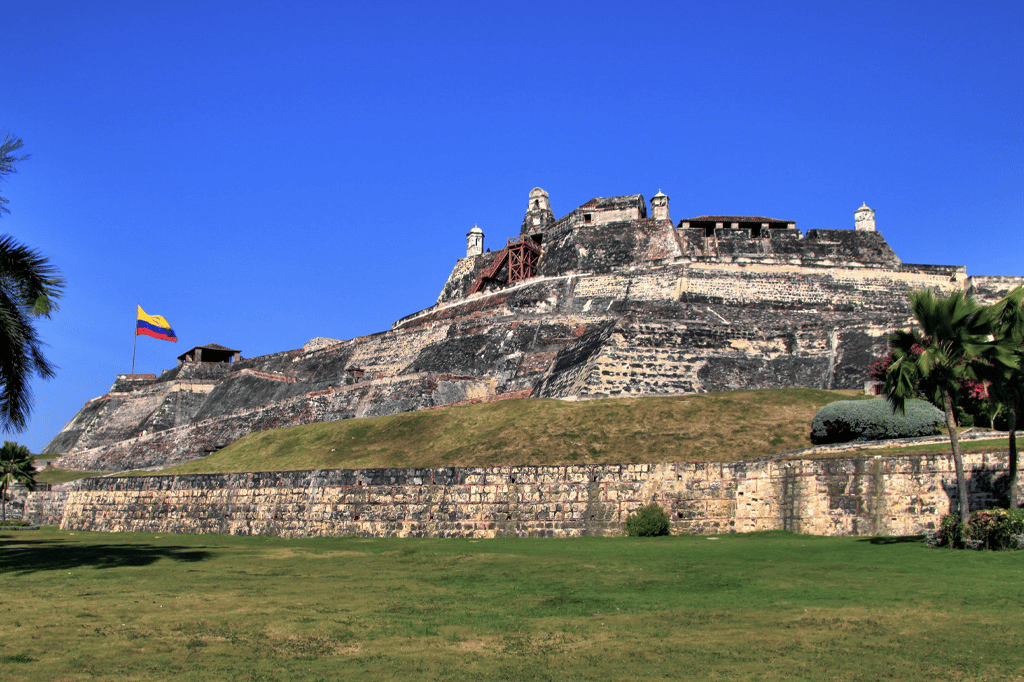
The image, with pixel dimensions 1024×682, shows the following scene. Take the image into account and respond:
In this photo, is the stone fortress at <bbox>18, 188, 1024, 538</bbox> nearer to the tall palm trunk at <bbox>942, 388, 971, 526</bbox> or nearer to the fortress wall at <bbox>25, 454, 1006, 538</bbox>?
the fortress wall at <bbox>25, 454, 1006, 538</bbox>

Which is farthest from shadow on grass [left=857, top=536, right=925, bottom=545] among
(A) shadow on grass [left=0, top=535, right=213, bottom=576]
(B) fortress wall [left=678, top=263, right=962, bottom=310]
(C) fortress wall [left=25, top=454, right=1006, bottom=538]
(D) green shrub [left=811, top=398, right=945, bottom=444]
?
(B) fortress wall [left=678, top=263, right=962, bottom=310]

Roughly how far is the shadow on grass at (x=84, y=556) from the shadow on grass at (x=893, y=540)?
11594 millimetres

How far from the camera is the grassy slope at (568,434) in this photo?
72.1 feet

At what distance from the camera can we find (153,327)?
60719 mm

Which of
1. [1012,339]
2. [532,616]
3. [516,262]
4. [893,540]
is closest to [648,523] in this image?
[893,540]

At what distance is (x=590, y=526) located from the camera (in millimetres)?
18219

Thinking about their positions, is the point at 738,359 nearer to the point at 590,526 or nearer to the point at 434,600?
the point at 590,526

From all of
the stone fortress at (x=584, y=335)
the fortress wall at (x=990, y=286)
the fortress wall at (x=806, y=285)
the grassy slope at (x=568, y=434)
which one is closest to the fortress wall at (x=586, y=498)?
the grassy slope at (x=568, y=434)

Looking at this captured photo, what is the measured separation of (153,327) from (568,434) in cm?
4618

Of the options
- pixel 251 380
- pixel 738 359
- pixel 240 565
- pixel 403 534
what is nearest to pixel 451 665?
pixel 240 565

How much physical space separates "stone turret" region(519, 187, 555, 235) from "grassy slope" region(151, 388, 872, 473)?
31.7 m

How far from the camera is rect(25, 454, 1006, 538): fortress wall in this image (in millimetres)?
15828

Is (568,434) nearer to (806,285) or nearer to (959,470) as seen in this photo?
(959,470)

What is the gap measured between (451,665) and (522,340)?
31.1m
